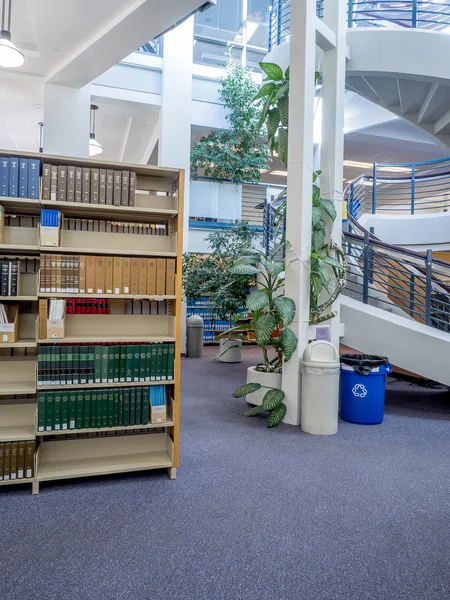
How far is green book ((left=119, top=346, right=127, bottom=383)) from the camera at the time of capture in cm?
301

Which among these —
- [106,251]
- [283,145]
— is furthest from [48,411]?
[283,145]

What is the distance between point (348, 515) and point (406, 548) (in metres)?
0.38

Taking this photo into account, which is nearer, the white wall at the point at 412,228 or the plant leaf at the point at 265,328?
the plant leaf at the point at 265,328

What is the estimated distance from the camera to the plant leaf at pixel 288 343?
409 cm

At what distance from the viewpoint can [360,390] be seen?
4270 millimetres

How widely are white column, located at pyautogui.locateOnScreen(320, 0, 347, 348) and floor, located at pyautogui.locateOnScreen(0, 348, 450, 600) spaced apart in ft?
6.39

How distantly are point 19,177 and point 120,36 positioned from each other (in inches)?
114

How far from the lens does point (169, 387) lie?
3303 millimetres

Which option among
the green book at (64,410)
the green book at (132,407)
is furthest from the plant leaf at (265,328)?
the green book at (64,410)

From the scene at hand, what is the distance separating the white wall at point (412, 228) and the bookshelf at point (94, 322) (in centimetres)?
529

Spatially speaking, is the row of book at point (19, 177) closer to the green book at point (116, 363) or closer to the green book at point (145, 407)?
the green book at point (116, 363)

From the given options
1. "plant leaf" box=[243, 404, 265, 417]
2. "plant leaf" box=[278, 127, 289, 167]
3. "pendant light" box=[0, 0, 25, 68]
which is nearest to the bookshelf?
"plant leaf" box=[243, 404, 265, 417]

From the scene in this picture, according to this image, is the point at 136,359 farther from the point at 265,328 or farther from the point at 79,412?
the point at 265,328

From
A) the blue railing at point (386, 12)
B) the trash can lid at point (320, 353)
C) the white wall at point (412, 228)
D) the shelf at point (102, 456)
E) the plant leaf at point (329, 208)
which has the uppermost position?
the blue railing at point (386, 12)
